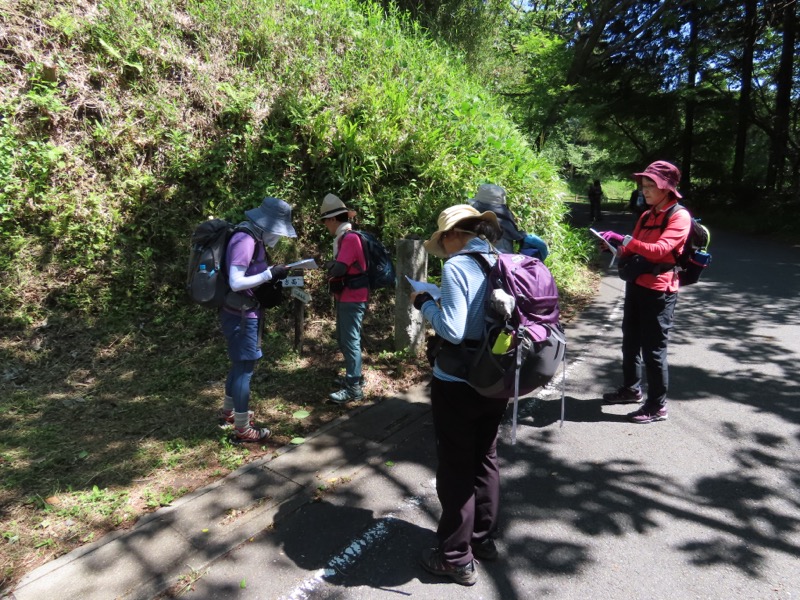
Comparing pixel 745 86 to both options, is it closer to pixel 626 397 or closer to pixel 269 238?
pixel 626 397

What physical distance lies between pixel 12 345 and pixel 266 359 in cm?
238

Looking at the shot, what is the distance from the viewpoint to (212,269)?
3.31 metres

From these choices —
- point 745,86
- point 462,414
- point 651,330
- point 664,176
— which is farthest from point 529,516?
point 745,86

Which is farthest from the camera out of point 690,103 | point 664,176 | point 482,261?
point 690,103

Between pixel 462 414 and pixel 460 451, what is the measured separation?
191 millimetres

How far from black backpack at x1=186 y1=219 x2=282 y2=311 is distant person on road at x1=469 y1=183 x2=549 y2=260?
190cm

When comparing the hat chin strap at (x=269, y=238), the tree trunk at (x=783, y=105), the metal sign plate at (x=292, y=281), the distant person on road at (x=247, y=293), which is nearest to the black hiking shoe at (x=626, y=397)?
the metal sign plate at (x=292, y=281)

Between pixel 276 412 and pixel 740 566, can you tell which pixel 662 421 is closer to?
pixel 740 566

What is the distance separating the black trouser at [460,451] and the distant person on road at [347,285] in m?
1.83

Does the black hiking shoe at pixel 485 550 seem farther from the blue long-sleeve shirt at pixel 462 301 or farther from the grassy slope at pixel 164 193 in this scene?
the grassy slope at pixel 164 193

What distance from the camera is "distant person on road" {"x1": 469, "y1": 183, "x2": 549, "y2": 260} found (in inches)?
154

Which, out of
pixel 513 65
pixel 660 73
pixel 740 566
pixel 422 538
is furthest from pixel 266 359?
pixel 660 73

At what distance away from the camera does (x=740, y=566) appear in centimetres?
263

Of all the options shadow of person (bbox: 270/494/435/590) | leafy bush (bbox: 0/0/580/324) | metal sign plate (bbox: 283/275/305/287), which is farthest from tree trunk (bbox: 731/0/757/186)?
shadow of person (bbox: 270/494/435/590)
